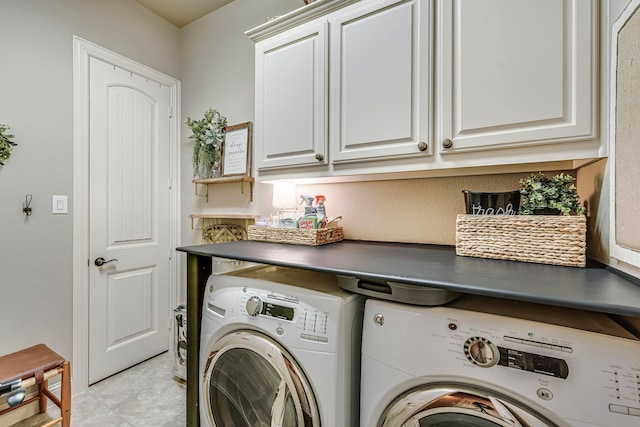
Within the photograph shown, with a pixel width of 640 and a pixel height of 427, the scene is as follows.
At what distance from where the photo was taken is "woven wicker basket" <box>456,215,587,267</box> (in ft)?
3.01

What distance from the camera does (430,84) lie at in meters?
1.15

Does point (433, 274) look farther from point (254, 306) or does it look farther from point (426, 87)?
point (426, 87)

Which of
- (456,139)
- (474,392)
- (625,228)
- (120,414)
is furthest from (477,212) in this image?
(120,414)

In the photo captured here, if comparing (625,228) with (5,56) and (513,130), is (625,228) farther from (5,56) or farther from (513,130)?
(5,56)

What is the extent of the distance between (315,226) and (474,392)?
0.97 meters

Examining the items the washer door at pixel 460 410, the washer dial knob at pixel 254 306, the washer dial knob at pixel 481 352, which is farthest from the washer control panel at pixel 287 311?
the washer dial knob at pixel 481 352

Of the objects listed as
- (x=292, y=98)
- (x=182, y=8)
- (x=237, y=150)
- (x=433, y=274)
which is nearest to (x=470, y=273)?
(x=433, y=274)

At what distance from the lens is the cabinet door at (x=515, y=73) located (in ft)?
2.99

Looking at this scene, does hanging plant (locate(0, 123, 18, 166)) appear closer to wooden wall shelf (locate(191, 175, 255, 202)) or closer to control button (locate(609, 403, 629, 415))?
wooden wall shelf (locate(191, 175, 255, 202))

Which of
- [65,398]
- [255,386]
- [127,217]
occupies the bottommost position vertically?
[65,398]

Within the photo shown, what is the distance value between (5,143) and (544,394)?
258 centimetres

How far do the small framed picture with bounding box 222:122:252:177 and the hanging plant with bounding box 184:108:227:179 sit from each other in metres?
0.05

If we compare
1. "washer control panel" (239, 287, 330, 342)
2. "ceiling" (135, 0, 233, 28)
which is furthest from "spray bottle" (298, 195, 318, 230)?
"ceiling" (135, 0, 233, 28)

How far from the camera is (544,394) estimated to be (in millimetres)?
641
